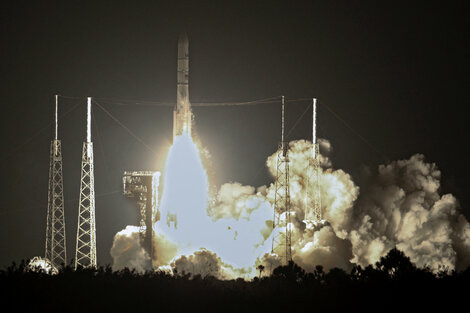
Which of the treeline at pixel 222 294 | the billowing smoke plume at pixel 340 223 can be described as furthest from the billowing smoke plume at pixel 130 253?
the treeline at pixel 222 294

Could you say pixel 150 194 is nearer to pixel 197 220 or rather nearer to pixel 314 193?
pixel 197 220

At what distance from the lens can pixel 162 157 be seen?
7425 cm

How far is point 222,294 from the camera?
39.9 meters

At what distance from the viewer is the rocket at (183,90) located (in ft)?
200

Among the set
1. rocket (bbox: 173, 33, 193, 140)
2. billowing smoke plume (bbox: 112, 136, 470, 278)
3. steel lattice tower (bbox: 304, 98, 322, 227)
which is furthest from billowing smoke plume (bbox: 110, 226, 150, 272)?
steel lattice tower (bbox: 304, 98, 322, 227)

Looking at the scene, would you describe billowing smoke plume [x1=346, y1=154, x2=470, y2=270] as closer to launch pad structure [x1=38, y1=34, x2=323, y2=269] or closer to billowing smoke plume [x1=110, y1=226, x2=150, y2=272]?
launch pad structure [x1=38, y1=34, x2=323, y2=269]

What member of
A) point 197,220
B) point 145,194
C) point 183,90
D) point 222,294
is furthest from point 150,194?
point 222,294

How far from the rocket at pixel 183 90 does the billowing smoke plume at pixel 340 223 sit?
6.49 meters

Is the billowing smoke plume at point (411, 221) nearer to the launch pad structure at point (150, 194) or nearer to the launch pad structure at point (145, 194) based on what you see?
the launch pad structure at point (150, 194)

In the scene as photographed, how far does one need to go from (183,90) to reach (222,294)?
23.4 meters

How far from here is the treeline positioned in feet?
120

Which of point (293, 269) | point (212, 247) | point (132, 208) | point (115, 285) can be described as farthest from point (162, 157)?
point (115, 285)

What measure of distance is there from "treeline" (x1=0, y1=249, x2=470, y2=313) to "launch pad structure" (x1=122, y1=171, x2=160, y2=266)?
1617 centimetres

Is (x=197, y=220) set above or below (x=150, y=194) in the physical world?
below
